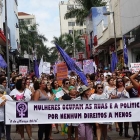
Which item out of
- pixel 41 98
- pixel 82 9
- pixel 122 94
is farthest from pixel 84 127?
pixel 82 9

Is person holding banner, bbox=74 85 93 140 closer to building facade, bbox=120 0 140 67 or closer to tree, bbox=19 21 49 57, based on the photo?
building facade, bbox=120 0 140 67

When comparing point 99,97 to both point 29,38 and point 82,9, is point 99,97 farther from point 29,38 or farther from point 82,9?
point 29,38

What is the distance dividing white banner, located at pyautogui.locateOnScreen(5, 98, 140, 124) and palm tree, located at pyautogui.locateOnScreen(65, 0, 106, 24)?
1600 inches

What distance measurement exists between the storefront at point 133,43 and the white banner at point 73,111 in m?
19.4

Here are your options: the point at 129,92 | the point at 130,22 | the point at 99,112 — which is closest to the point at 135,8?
the point at 130,22

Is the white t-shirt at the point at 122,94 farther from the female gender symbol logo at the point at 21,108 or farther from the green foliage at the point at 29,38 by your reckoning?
the green foliage at the point at 29,38

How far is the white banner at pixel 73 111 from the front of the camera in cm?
893

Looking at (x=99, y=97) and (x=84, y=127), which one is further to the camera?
(x=99, y=97)

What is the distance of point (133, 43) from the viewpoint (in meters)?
29.9

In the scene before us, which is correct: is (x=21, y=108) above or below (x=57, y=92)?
below

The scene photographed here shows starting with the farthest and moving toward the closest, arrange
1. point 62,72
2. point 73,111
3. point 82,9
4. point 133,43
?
point 82,9 → point 133,43 → point 62,72 → point 73,111

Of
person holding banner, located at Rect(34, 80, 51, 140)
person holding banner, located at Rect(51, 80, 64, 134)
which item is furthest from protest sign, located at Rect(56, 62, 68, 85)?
person holding banner, located at Rect(34, 80, 51, 140)

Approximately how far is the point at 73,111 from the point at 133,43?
21.7 metres

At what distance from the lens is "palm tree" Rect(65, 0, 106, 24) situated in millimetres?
48894
